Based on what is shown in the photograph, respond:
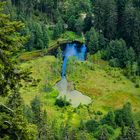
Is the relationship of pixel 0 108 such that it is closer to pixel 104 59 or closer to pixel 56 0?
pixel 104 59

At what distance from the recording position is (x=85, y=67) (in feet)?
405

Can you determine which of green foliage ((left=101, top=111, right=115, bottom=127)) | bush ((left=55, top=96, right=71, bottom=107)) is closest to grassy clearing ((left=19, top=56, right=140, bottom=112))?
bush ((left=55, top=96, right=71, bottom=107))

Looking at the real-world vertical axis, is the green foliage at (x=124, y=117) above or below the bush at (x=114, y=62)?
above

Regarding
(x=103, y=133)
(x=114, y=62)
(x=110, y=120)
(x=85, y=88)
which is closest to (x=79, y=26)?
(x=114, y=62)

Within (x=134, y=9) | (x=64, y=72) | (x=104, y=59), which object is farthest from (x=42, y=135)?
(x=134, y=9)

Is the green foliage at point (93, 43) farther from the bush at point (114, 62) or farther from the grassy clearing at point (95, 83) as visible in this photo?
A: the bush at point (114, 62)

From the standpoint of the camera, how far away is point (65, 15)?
536 ft

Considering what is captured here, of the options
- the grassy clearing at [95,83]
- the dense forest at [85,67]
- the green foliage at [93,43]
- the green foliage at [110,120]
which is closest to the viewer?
Answer: the dense forest at [85,67]

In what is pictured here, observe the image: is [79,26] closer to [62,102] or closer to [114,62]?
[114,62]

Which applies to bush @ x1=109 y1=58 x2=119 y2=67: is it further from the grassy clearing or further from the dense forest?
the grassy clearing

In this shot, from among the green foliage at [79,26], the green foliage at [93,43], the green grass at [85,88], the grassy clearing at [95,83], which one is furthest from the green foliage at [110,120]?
the green foliage at [79,26]

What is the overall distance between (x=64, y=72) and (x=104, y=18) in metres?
32.7

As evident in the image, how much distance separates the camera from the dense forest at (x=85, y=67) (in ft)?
269

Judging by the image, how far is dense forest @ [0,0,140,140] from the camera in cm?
8188
